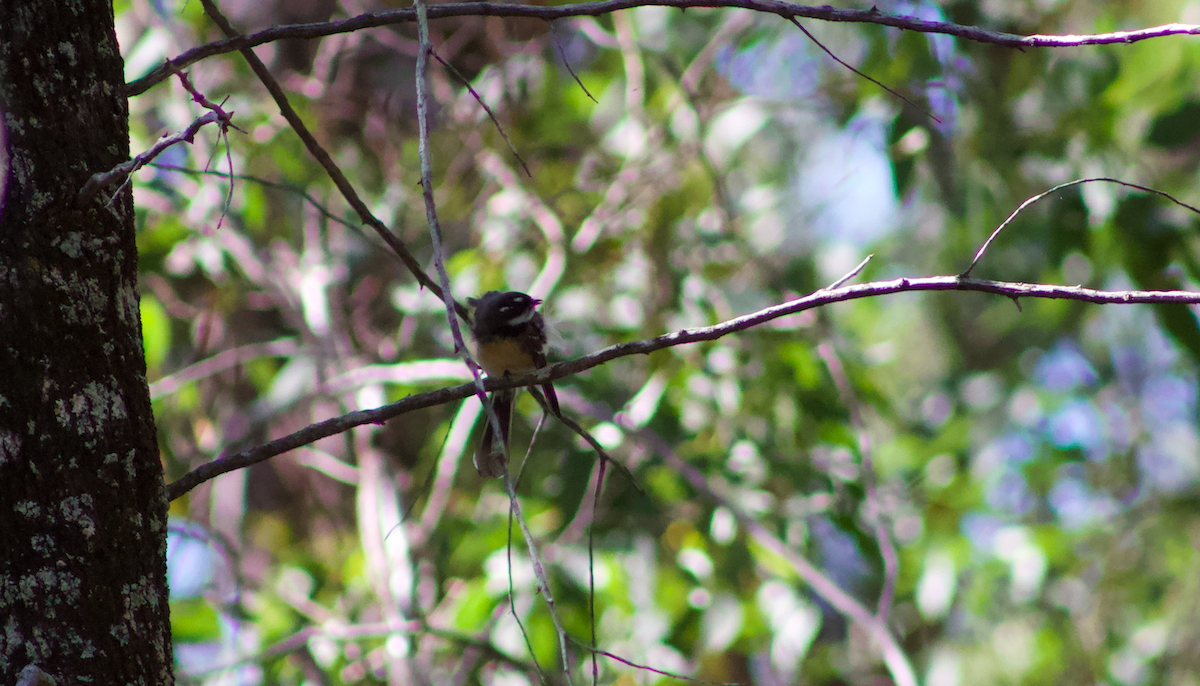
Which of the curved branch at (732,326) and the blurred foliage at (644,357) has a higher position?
the blurred foliage at (644,357)

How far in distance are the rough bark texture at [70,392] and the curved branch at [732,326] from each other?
0.55 feet

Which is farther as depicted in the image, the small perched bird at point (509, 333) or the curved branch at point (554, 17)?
the small perched bird at point (509, 333)

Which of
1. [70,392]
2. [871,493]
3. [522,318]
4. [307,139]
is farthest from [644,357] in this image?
[70,392]

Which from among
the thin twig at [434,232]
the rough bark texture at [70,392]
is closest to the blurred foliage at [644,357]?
the rough bark texture at [70,392]

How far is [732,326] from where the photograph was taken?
66.3 inches

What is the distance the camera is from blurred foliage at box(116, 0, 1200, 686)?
163 inches

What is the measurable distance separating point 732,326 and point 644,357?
370cm

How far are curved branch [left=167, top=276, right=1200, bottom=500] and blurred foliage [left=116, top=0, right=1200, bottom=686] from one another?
1344 mm

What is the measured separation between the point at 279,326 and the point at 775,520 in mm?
3992

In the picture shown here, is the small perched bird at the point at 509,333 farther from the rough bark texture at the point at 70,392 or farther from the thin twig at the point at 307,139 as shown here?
the rough bark texture at the point at 70,392

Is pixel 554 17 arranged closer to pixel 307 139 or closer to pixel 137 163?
pixel 307 139

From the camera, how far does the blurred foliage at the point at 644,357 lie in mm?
4152

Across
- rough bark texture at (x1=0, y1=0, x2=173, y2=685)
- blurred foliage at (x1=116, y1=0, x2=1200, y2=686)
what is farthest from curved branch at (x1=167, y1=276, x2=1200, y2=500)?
blurred foliage at (x1=116, y1=0, x2=1200, y2=686)

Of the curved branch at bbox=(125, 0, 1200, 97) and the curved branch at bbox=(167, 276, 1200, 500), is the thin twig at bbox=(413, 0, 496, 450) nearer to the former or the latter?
the curved branch at bbox=(125, 0, 1200, 97)
